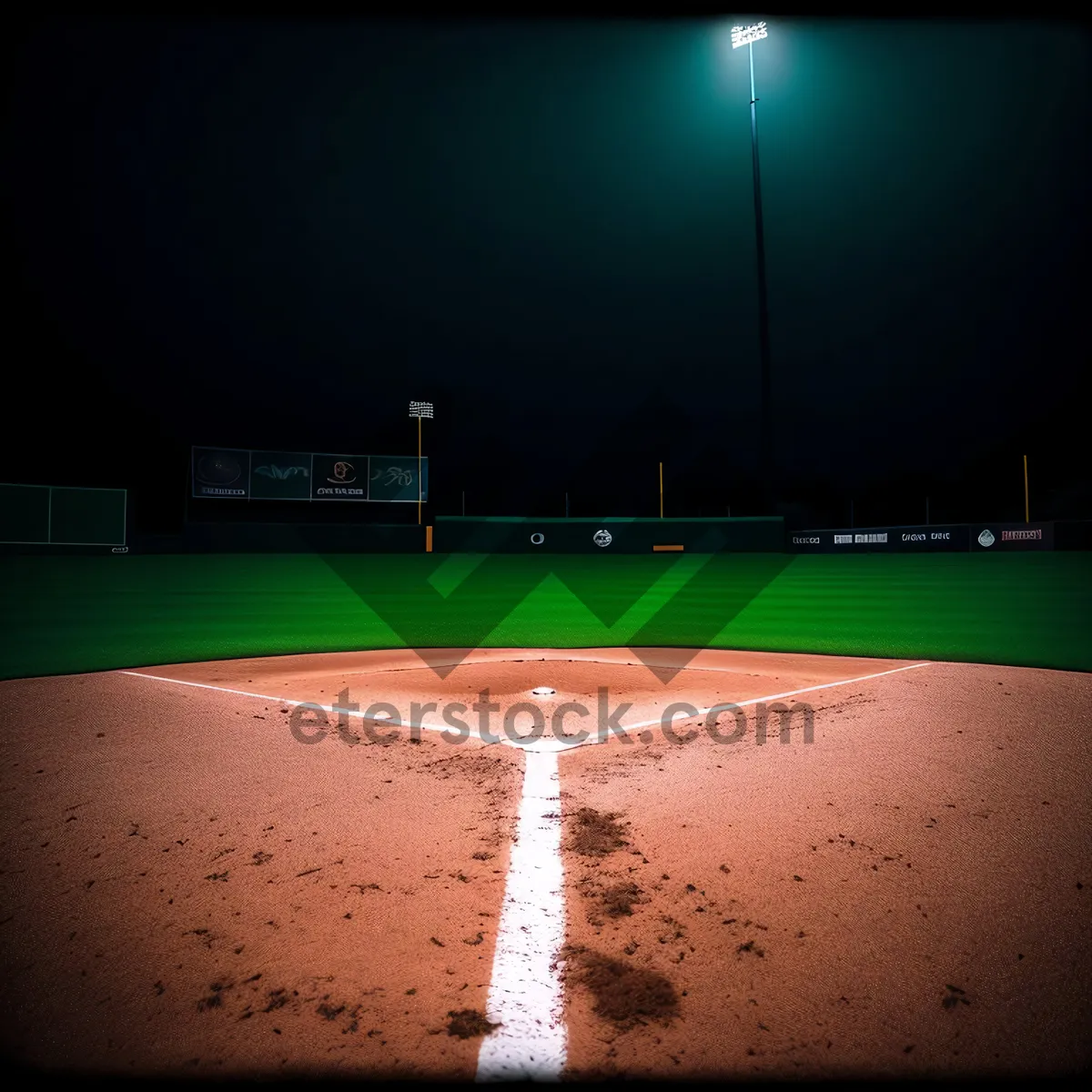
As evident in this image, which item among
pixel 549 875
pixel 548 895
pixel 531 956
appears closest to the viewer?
pixel 531 956

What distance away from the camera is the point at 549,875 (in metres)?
2.15

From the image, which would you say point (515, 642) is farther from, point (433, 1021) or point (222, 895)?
point (433, 1021)

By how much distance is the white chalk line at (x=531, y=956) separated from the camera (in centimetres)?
141

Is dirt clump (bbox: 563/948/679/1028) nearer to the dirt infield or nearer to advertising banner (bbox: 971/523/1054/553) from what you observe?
the dirt infield

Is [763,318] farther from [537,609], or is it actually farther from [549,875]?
[549,875]

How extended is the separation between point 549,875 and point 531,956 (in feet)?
1.36

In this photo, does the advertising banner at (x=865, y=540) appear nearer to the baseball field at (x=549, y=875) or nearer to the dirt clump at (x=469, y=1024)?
the baseball field at (x=549, y=875)

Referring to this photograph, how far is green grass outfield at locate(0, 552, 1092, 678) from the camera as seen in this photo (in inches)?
289

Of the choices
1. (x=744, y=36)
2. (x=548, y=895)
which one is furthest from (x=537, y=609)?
(x=744, y=36)

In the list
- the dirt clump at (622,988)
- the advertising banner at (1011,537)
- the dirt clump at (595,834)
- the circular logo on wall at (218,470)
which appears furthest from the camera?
the circular logo on wall at (218,470)

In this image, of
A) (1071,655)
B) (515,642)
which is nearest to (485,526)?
(515,642)

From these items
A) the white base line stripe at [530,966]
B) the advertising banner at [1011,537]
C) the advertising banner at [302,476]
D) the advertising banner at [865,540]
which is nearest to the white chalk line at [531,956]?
the white base line stripe at [530,966]

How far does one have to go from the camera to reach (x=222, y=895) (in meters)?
2.03

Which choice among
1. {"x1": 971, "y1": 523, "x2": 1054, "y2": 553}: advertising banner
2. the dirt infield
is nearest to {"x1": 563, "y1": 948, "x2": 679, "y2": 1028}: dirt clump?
the dirt infield
